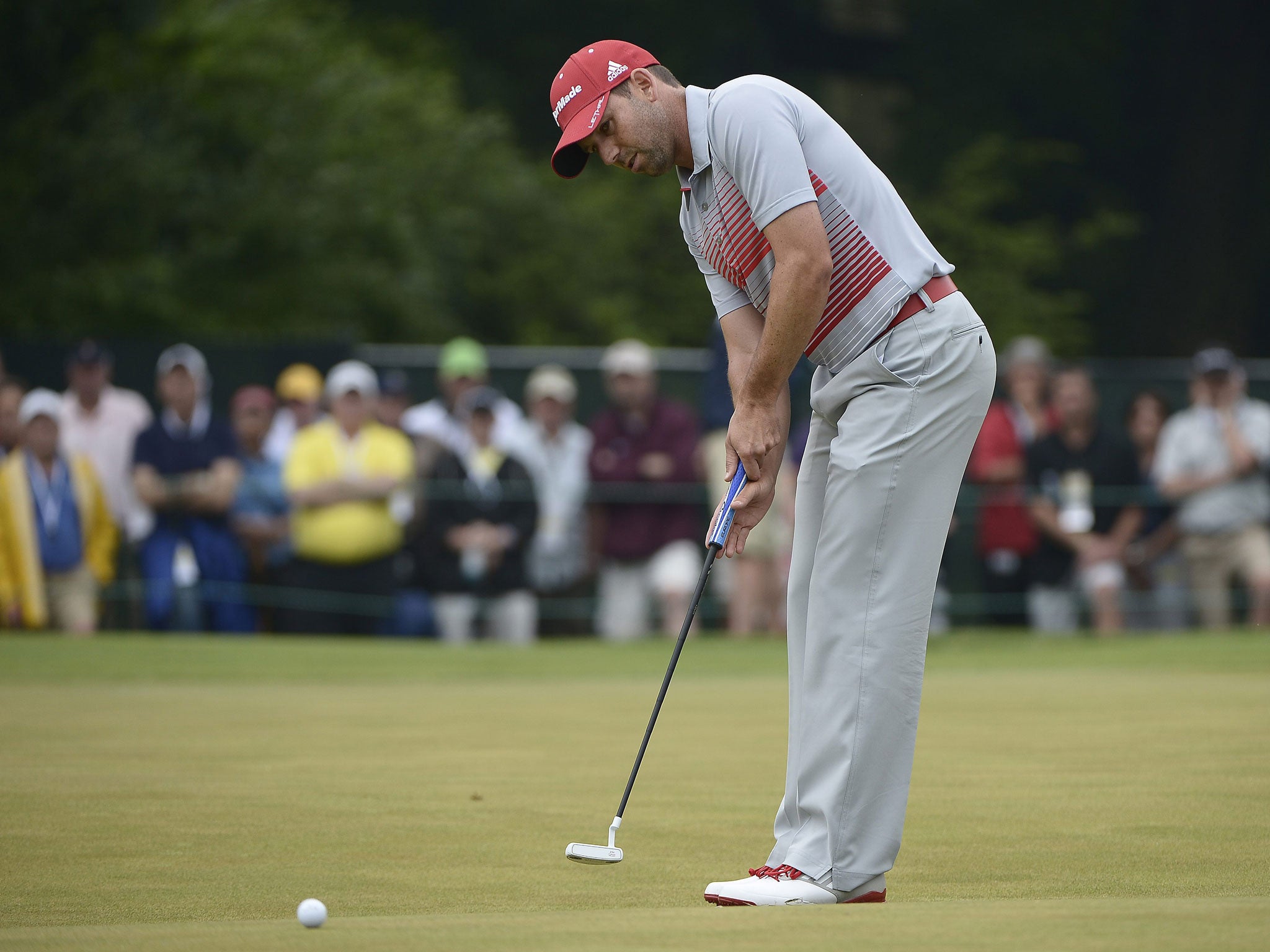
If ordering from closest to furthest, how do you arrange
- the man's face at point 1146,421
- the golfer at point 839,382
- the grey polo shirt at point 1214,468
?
the golfer at point 839,382, the grey polo shirt at point 1214,468, the man's face at point 1146,421

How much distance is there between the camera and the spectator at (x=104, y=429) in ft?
42.7

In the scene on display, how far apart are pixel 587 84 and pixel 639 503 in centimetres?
906

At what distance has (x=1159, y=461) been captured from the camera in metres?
13.6

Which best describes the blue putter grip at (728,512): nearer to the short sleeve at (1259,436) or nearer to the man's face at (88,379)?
the man's face at (88,379)

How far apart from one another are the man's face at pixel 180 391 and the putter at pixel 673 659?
8.69m

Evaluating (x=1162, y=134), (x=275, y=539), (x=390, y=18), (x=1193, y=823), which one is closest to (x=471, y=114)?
(x=390, y=18)

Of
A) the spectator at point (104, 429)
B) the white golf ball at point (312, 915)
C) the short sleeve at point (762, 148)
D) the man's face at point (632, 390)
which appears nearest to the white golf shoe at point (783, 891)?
the white golf ball at point (312, 915)

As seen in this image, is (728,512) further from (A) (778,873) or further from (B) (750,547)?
(B) (750,547)

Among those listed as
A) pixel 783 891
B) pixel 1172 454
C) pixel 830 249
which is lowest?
pixel 783 891

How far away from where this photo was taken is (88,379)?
43.3ft

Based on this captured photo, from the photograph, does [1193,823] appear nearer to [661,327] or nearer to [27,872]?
[27,872]

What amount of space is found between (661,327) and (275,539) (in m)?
14.6

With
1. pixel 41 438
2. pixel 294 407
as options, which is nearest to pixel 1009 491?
pixel 294 407

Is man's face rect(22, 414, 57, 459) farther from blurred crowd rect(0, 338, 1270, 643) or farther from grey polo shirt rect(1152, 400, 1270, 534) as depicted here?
grey polo shirt rect(1152, 400, 1270, 534)
